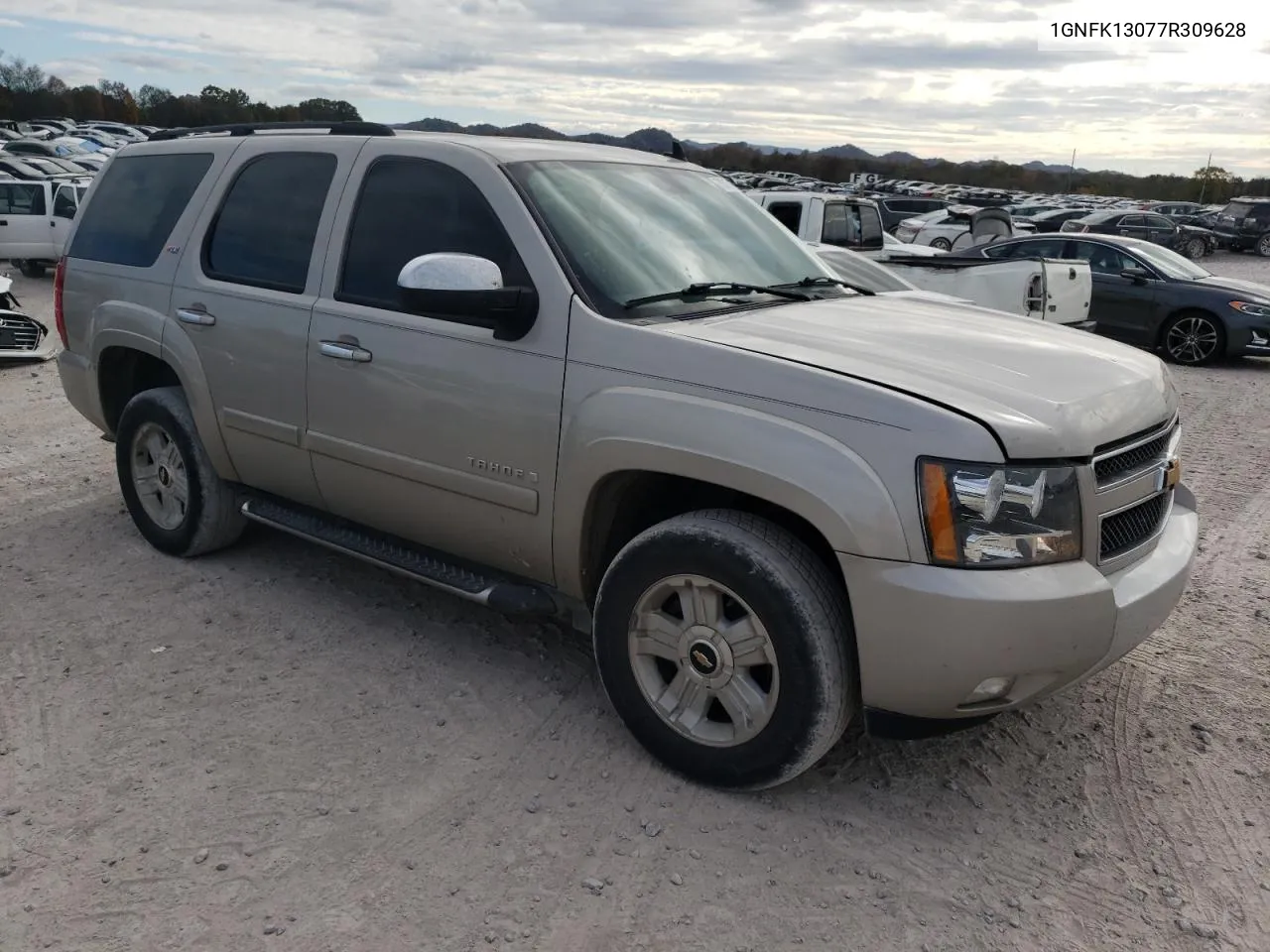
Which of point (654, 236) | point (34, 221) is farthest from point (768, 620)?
point (34, 221)

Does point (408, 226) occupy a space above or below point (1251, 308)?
below

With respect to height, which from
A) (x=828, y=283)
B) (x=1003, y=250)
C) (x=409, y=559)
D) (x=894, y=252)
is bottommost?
(x=409, y=559)

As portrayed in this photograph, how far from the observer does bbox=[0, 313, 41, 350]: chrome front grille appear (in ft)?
31.9

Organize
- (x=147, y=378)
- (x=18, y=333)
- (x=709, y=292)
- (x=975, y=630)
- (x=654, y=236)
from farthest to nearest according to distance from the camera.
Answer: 1. (x=18, y=333)
2. (x=147, y=378)
3. (x=654, y=236)
4. (x=709, y=292)
5. (x=975, y=630)

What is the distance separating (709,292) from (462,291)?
889 mm

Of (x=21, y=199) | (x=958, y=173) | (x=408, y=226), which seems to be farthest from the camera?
(x=958, y=173)

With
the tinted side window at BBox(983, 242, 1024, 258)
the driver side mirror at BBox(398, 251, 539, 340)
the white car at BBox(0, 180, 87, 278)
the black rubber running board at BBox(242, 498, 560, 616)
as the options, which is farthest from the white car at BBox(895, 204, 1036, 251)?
the driver side mirror at BBox(398, 251, 539, 340)

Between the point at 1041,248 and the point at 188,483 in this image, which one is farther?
the point at 1041,248

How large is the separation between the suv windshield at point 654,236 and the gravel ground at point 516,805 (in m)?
1.53

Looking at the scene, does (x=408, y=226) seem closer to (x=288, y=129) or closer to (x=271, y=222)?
(x=271, y=222)

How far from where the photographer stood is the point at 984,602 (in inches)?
107

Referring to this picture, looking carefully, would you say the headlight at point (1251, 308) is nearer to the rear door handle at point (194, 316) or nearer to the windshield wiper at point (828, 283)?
the windshield wiper at point (828, 283)

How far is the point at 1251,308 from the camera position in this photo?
12.0 m

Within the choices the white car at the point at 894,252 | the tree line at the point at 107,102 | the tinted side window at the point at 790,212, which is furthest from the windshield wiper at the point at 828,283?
the tree line at the point at 107,102
